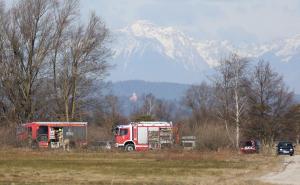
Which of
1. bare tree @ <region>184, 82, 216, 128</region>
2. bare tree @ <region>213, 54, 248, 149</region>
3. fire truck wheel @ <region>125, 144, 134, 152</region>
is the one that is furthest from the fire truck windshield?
bare tree @ <region>184, 82, 216, 128</region>

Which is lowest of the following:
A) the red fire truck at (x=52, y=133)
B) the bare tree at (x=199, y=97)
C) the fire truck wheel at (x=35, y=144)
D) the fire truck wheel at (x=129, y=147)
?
the fire truck wheel at (x=129, y=147)

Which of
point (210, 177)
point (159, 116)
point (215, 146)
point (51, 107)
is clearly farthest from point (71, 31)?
point (159, 116)

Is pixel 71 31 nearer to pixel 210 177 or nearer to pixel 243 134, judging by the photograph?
pixel 243 134

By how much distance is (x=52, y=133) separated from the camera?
66.8 m

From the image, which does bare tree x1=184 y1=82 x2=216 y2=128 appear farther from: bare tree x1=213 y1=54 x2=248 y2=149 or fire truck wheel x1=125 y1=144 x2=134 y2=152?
fire truck wheel x1=125 y1=144 x2=134 y2=152

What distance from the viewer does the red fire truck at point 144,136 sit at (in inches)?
2680

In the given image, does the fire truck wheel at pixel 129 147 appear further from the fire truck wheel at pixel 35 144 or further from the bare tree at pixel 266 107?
the bare tree at pixel 266 107

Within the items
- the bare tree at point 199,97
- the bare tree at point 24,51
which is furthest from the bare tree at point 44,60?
the bare tree at point 199,97

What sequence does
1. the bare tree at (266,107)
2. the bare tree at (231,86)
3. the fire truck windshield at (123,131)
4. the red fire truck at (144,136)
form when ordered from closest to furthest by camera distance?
the red fire truck at (144,136) < the fire truck windshield at (123,131) < the bare tree at (266,107) < the bare tree at (231,86)

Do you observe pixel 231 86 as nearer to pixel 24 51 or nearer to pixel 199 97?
pixel 24 51

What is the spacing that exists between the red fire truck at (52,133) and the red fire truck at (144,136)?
403 cm

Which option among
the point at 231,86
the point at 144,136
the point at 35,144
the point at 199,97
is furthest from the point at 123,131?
the point at 199,97

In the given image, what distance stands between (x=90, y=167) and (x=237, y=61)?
186 feet

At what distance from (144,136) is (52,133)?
30.3 feet
